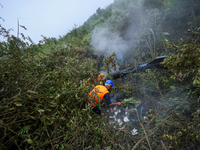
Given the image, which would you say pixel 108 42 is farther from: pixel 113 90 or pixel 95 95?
pixel 95 95

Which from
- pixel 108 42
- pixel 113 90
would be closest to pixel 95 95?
pixel 113 90

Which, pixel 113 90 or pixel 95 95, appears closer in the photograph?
pixel 95 95

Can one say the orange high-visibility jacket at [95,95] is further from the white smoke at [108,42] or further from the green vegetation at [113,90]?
the white smoke at [108,42]

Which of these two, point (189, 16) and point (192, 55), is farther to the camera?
point (189, 16)

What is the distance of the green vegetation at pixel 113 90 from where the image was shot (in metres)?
1.59

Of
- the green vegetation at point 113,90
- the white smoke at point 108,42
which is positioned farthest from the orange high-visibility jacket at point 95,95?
the white smoke at point 108,42

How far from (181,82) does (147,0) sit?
20.5ft

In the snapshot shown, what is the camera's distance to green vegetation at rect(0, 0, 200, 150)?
62.7 inches

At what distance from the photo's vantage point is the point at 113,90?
3.62m

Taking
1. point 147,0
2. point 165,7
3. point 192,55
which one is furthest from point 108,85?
point 147,0

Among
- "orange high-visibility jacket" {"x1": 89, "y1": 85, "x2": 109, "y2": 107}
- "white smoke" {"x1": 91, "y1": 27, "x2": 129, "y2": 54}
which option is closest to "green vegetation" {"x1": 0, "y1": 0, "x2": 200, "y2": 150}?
"white smoke" {"x1": 91, "y1": 27, "x2": 129, "y2": 54}

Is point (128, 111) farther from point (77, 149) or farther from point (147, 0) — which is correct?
point (147, 0)

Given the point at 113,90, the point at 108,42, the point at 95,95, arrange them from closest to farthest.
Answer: the point at 95,95, the point at 113,90, the point at 108,42

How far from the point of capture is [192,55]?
222 cm
